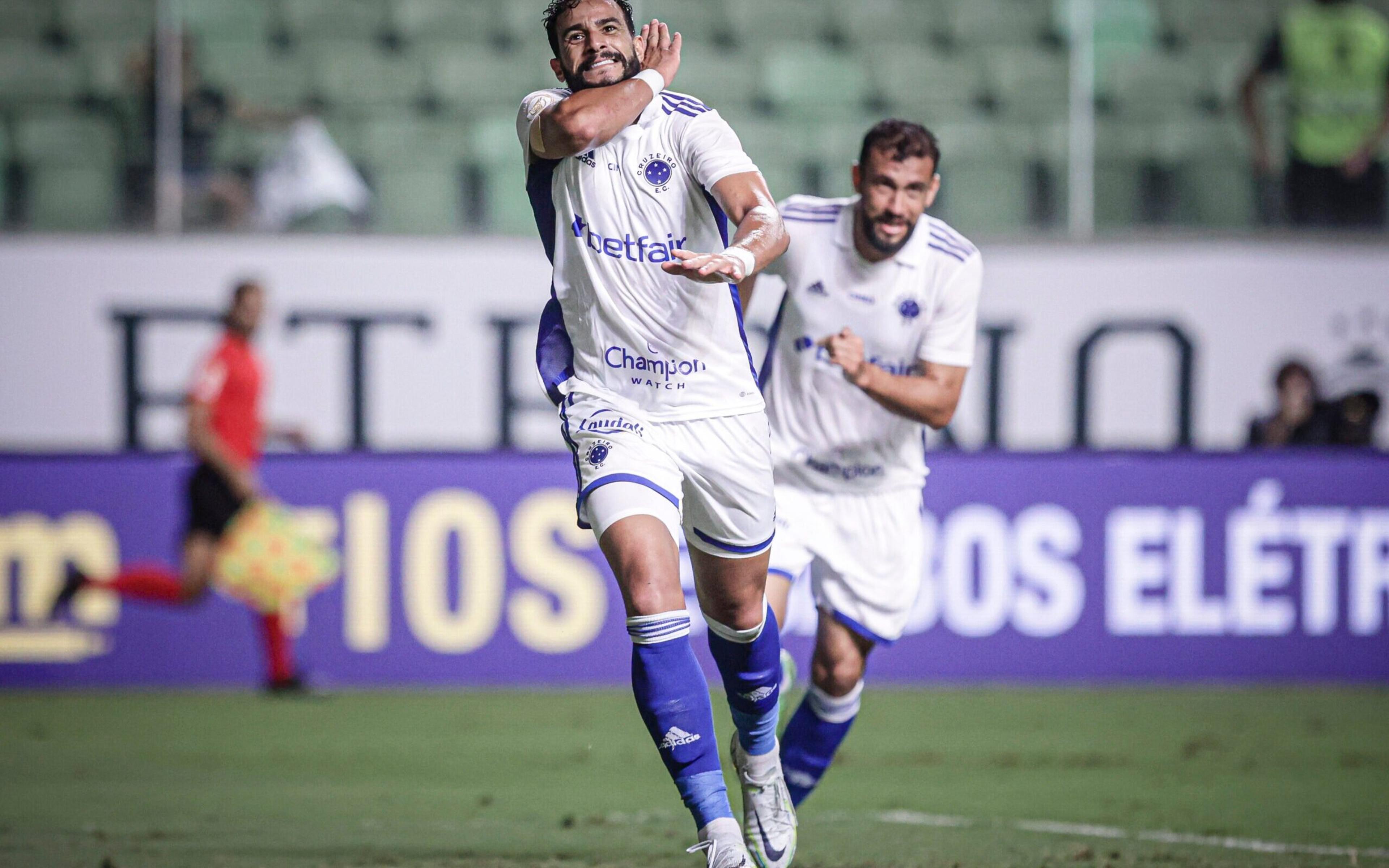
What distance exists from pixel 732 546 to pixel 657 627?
394mm

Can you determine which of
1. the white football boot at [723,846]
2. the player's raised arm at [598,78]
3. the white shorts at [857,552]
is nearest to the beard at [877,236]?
the white shorts at [857,552]

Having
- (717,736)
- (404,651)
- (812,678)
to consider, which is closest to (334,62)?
(404,651)

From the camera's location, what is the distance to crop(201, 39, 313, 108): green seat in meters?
11.7

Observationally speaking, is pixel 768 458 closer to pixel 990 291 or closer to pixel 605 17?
pixel 605 17

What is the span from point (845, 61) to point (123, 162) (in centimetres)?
475

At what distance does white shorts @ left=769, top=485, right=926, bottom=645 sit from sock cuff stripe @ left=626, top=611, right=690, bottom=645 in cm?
115

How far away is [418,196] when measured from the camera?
38.2 ft

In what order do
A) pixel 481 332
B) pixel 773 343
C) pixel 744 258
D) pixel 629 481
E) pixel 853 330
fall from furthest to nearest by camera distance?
pixel 481 332 → pixel 773 343 → pixel 853 330 → pixel 629 481 → pixel 744 258

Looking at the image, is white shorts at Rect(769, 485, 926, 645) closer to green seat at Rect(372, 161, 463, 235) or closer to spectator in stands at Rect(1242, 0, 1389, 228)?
green seat at Rect(372, 161, 463, 235)

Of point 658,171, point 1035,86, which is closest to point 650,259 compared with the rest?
point 658,171

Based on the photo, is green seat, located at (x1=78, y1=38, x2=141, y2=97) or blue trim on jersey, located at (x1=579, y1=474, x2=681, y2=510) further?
green seat, located at (x1=78, y1=38, x2=141, y2=97)

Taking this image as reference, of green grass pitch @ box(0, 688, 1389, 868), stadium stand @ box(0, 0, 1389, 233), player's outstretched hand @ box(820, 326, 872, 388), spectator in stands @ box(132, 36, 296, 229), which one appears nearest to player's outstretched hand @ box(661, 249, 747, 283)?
player's outstretched hand @ box(820, 326, 872, 388)

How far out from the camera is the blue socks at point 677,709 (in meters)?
4.28

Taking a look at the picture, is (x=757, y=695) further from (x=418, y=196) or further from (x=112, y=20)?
(x=112, y=20)
